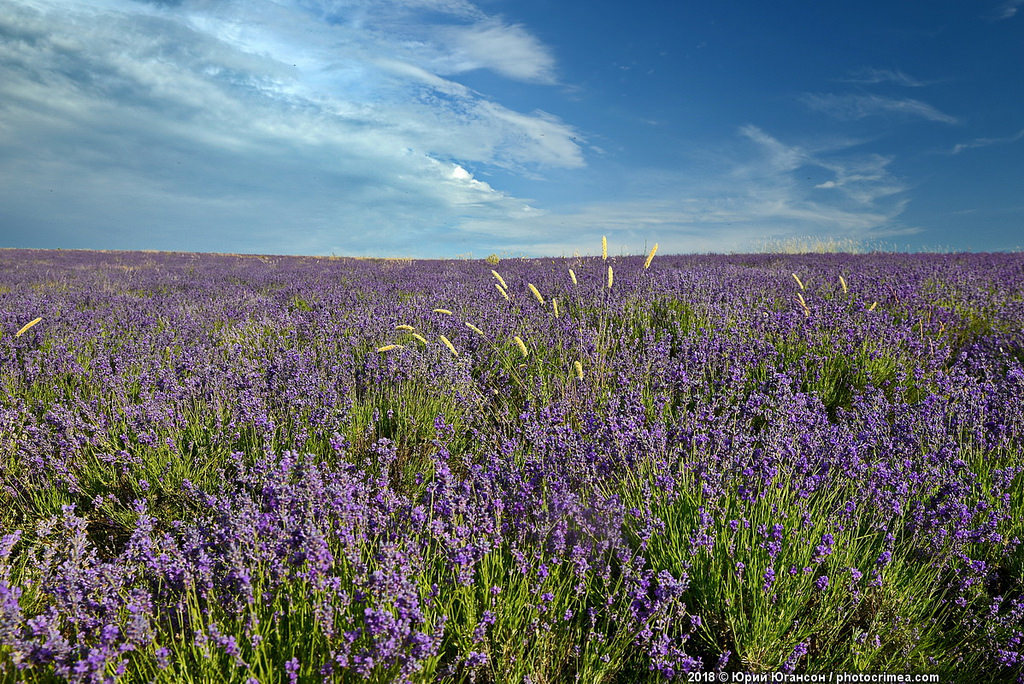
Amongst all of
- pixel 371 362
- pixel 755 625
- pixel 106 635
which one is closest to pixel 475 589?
pixel 755 625

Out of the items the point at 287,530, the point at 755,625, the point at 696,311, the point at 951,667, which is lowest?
the point at 951,667

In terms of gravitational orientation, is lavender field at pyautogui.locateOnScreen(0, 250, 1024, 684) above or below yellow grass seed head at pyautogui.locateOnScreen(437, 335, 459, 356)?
below

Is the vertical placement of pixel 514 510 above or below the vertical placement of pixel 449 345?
below

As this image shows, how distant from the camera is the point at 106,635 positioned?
4.17 feet

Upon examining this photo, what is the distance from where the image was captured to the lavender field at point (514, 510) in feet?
4.83

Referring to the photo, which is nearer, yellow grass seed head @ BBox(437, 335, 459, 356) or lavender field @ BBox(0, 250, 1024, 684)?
lavender field @ BBox(0, 250, 1024, 684)

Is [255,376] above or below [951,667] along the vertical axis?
above

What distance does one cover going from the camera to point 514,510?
2.01 metres

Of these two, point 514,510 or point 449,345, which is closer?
point 514,510

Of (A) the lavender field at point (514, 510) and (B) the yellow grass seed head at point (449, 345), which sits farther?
(B) the yellow grass seed head at point (449, 345)

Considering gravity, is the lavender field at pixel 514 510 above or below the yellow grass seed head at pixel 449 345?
below

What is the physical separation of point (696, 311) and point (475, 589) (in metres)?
3.67

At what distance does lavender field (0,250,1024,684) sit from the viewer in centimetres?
147

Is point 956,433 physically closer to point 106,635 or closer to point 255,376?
point 106,635
